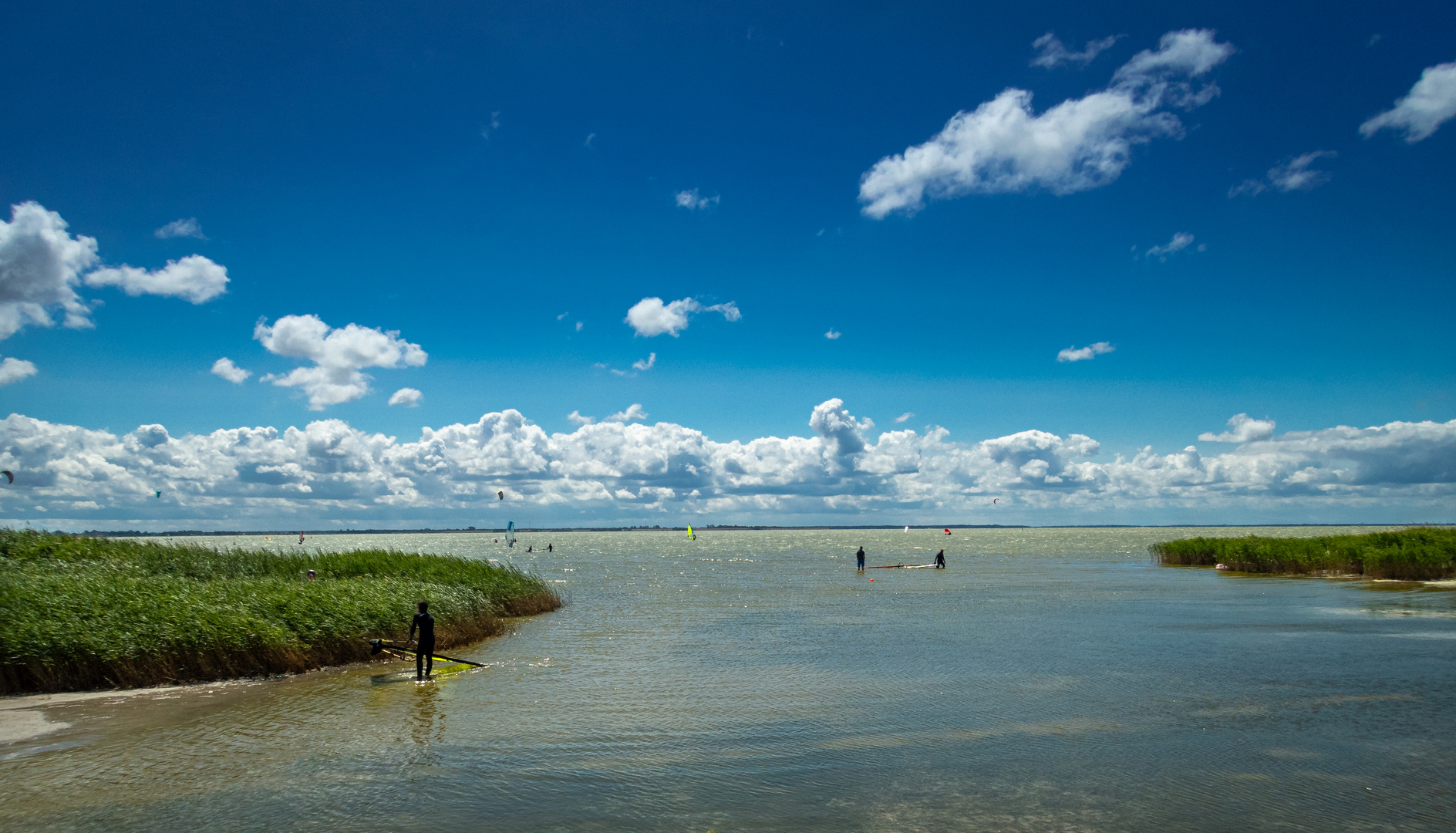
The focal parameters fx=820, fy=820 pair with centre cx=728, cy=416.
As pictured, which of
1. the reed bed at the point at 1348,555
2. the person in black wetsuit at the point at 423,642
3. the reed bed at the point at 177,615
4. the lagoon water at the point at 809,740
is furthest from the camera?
the reed bed at the point at 1348,555

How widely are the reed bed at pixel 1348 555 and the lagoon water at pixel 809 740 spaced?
80.1 feet

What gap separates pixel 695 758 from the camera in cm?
1434

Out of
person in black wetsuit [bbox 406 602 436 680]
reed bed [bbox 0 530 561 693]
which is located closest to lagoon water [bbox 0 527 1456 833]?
person in black wetsuit [bbox 406 602 436 680]

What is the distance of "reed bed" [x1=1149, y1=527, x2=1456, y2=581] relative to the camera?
4900 centimetres

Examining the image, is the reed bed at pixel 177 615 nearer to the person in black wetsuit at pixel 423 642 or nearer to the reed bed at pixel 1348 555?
the person in black wetsuit at pixel 423 642

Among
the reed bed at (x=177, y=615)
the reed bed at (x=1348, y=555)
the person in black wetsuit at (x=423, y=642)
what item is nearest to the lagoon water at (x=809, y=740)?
the person in black wetsuit at (x=423, y=642)

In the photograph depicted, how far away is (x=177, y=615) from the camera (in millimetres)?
21656

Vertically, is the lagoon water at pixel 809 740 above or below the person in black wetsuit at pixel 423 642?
below

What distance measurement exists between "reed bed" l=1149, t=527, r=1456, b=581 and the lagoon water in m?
24.4

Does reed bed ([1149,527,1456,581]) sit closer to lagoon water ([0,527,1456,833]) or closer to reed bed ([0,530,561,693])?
lagoon water ([0,527,1456,833])

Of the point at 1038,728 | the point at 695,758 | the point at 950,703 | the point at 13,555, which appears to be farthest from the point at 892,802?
the point at 13,555

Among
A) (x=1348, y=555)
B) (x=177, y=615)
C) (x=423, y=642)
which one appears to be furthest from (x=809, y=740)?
(x=1348, y=555)

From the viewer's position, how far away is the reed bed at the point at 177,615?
1950 centimetres

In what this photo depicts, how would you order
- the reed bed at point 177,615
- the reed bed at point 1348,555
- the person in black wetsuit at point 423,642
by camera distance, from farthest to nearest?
the reed bed at point 1348,555 < the person in black wetsuit at point 423,642 < the reed bed at point 177,615
